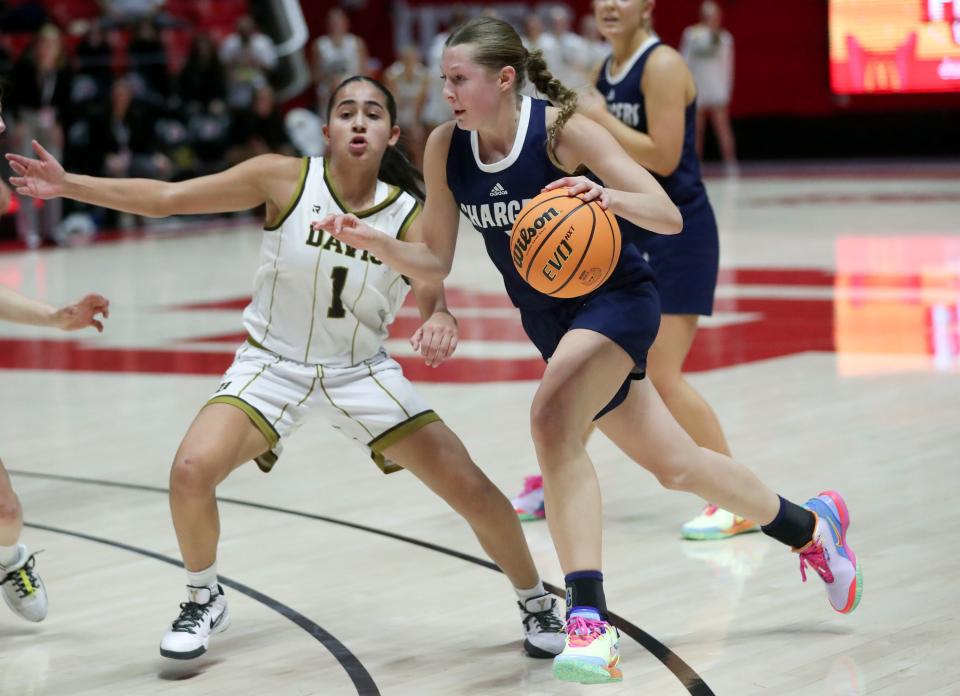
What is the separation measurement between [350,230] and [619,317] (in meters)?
0.67

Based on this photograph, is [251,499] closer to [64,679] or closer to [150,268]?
[64,679]

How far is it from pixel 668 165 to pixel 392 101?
1212mm

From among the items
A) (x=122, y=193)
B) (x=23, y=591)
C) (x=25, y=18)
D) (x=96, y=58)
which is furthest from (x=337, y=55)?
(x=23, y=591)

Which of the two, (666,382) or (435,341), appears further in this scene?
(666,382)

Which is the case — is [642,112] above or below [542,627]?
above

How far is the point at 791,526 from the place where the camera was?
395 cm

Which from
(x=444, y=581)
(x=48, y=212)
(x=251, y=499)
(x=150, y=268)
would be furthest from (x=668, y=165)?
(x=48, y=212)

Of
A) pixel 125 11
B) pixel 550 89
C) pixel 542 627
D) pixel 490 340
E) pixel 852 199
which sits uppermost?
pixel 125 11

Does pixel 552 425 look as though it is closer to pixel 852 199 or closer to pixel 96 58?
pixel 852 199

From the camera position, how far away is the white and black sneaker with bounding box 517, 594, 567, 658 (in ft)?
12.6

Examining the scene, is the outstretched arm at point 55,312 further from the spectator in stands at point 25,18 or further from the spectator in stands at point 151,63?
the spectator in stands at point 25,18

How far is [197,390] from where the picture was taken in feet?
25.4

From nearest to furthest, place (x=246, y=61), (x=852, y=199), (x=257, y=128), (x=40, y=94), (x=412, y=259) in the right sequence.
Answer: (x=412, y=259) → (x=40, y=94) → (x=852, y=199) → (x=257, y=128) → (x=246, y=61)

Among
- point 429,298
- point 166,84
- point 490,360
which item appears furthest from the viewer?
point 166,84
